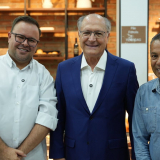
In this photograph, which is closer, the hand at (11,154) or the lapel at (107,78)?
the hand at (11,154)

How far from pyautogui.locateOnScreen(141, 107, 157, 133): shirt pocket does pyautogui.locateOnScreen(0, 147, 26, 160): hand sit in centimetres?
76

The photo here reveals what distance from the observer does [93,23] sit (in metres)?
1.58

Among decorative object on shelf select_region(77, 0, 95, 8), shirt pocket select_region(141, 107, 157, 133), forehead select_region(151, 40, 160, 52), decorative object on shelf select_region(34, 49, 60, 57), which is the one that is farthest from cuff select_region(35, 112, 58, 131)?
decorative object on shelf select_region(77, 0, 95, 8)

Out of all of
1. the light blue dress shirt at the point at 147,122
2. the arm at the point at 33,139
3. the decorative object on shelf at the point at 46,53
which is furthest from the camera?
the decorative object on shelf at the point at 46,53

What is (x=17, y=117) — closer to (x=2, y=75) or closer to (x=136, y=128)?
(x=2, y=75)

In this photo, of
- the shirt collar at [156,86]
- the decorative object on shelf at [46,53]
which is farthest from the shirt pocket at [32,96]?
the decorative object on shelf at [46,53]

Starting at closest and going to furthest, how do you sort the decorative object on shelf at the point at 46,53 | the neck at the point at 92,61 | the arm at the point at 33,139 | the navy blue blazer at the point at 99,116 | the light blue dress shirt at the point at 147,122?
1. the light blue dress shirt at the point at 147,122
2. the arm at the point at 33,139
3. the navy blue blazer at the point at 99,116
4. the neck at the point at 92,61
5. the decorative object on shelf at the point at 46,53

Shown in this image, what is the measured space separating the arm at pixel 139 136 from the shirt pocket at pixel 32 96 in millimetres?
634

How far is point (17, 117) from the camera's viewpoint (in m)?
1.45

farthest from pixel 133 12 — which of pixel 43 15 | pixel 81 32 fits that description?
pixel 81 32

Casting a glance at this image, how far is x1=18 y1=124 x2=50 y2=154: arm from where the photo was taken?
144cm

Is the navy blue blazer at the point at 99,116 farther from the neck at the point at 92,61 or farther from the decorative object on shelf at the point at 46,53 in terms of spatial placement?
the decorative object on shelf at the point at 46,53

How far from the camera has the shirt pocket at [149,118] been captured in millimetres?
1325

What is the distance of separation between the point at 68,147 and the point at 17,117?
1.41 ft
